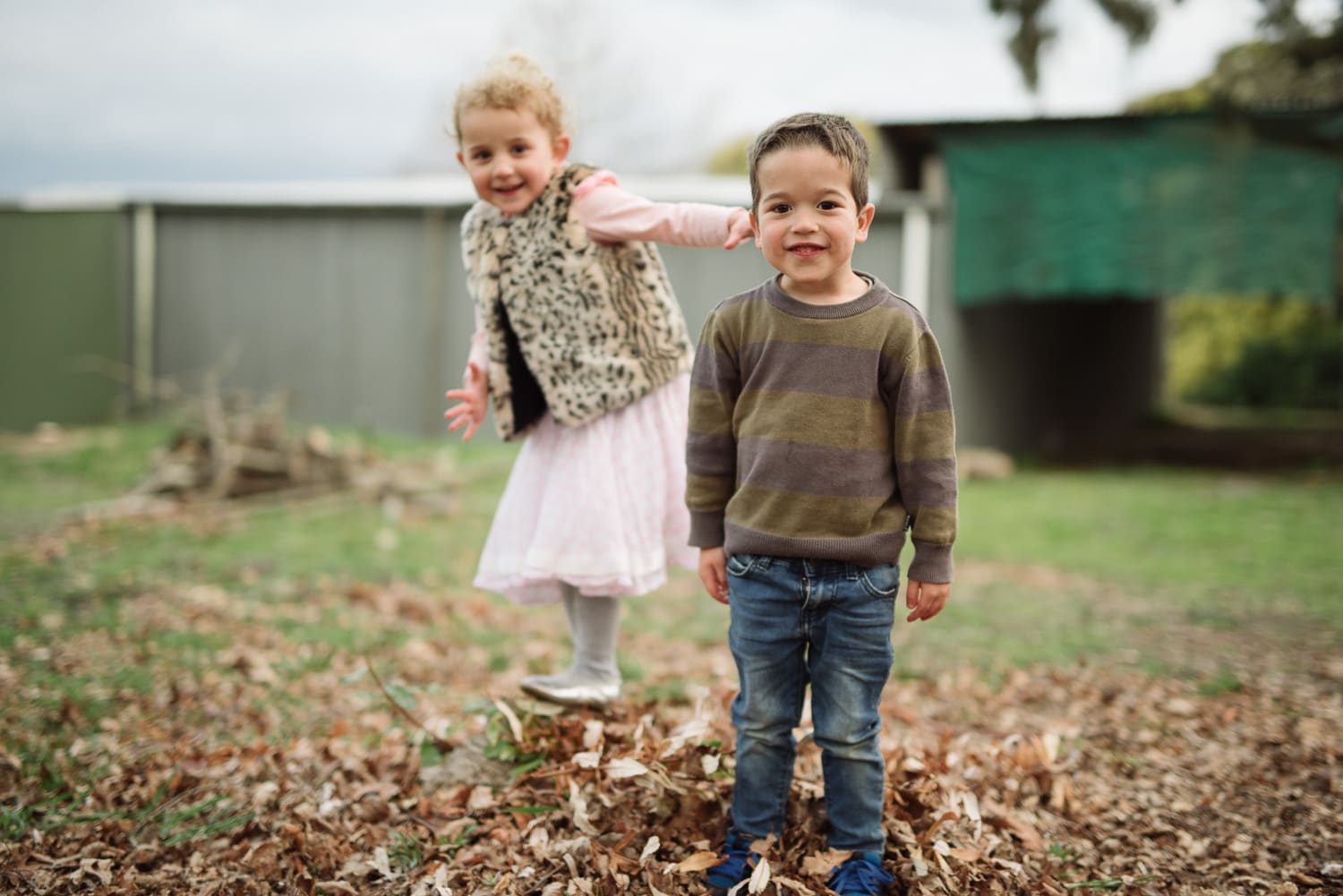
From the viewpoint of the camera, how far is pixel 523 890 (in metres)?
2.41

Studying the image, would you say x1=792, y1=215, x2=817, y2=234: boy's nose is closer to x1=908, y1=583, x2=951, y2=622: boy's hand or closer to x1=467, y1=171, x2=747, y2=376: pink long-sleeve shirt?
x1=467, y1=171, x2=747, y2=376: pink long-sleeve shirt

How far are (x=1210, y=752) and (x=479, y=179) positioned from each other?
2.78 m

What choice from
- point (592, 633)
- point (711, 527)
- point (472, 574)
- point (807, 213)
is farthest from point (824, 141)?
point (472, 574)

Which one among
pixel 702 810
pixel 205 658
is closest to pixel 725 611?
pixel 205 658

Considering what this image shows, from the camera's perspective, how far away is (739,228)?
2.44m

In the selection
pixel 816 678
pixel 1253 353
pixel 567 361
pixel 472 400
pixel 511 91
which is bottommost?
pixel 816 678

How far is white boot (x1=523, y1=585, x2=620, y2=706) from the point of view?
2.97 meters

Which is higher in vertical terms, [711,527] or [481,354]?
[481,354]

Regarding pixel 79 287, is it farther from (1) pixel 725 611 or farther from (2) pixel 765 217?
(2) pixel 765 217

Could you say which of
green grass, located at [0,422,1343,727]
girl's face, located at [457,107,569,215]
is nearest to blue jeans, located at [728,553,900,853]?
girl's face, located at [457,107,569,215]

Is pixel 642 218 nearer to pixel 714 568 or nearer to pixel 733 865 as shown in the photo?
pixel 714 568

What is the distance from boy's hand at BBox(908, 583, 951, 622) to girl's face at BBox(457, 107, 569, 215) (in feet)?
4.60

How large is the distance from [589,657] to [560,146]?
4.59 ft

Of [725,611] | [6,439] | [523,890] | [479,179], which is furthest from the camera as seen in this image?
[6,439]
